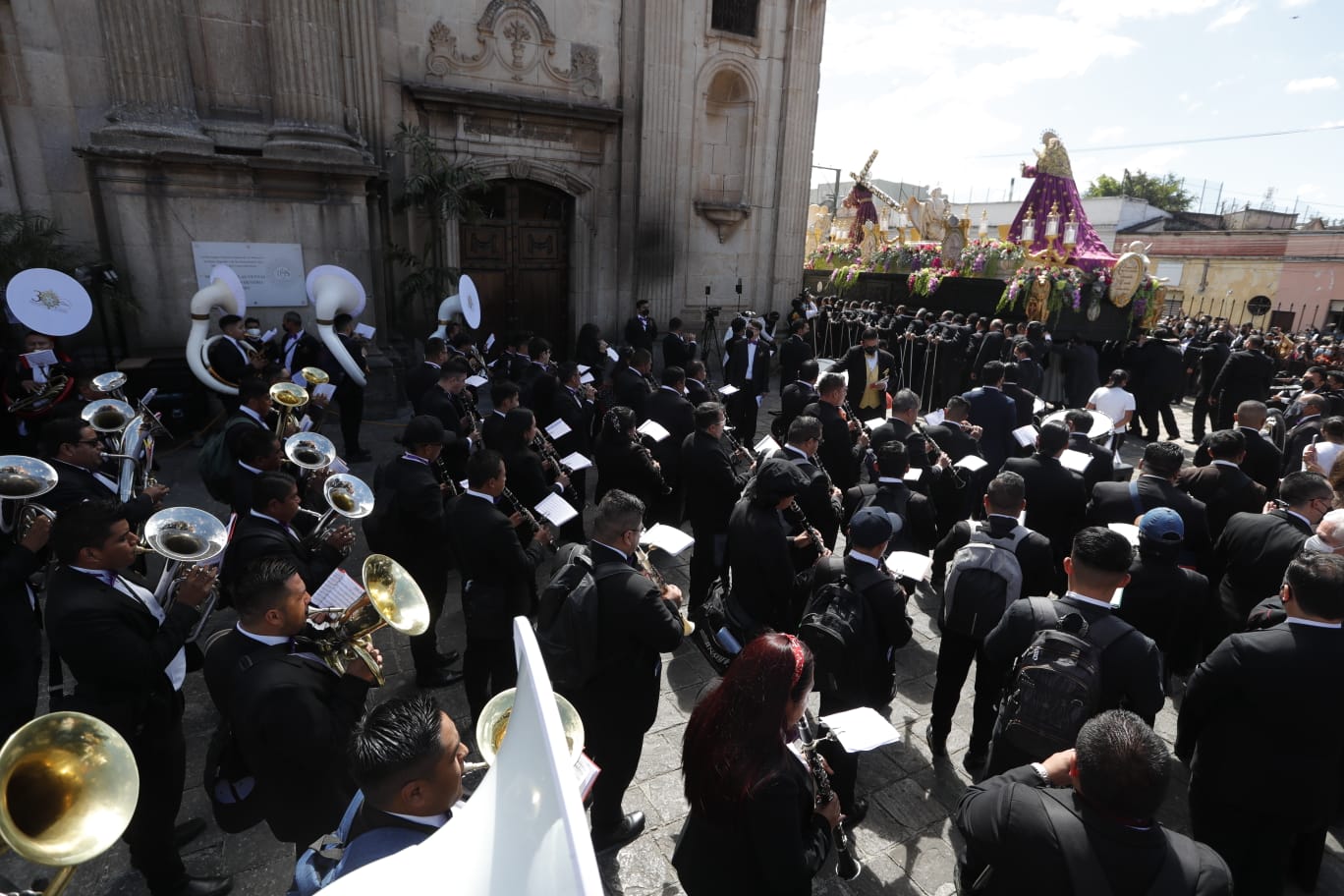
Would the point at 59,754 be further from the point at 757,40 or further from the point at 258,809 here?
the point at 757,40

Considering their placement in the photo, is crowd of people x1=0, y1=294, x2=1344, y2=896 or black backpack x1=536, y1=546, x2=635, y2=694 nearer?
crowd of people x1=0, y1=294, x2=1344, y2=896

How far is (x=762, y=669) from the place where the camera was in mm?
2031

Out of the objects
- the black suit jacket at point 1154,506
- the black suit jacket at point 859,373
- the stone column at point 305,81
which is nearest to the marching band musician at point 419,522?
the black suit jacket at point 1154,506

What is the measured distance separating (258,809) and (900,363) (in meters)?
12.7

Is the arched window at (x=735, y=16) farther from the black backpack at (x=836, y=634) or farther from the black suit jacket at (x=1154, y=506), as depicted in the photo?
the black backpack at (x=836, y=634)

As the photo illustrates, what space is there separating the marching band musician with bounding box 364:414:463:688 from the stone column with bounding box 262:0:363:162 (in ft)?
22.7

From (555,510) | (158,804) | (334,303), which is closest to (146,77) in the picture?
(334,303)

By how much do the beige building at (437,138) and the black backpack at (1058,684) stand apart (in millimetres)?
10051

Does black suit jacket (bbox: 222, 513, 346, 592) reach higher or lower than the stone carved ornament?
lower

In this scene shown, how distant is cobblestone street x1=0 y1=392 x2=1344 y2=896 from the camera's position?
320cm

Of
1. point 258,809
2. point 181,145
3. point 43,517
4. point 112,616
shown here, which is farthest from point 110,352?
A: point 258,809

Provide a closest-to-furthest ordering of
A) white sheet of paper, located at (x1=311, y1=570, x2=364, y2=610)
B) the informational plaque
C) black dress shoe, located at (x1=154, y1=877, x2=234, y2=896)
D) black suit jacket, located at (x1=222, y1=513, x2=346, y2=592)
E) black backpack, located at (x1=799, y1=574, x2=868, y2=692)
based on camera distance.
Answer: white sheet of paper, located at (x1=311, y1=570, x2=364, y2=610) → black dress shoe, located at (x1=154, y1=877, x2=234, y2=896) → black backpack, located at (x1=799, y1=574, x2=868, y2=692) → black suit jacket, located at (x1=222, y1=513, x2=346, y2=592) → the informational plaque

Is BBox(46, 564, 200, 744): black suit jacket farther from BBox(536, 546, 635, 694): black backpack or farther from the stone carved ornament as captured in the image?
the stone carved ornament

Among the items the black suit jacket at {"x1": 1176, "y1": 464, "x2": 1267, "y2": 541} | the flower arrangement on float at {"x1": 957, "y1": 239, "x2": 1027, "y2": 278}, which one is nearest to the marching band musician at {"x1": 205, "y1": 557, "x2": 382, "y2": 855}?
the black suit jacket at {"x1": 1176, "y1": 464, "x2": 1267, "y2": 541}
